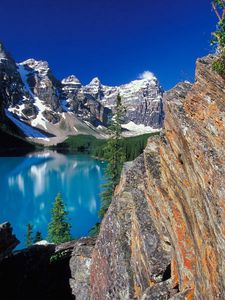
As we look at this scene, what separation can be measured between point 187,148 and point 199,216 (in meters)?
2.43

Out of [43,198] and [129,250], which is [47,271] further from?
[43,198]

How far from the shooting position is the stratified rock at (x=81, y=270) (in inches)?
740

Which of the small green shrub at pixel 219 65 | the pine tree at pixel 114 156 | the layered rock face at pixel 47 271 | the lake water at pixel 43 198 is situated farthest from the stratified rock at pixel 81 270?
the lake water at pixel 43 198

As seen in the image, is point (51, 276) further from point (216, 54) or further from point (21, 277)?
point (216, 54)

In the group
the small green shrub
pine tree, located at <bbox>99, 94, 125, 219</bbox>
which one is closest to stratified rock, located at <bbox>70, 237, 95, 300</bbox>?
the small green shrub

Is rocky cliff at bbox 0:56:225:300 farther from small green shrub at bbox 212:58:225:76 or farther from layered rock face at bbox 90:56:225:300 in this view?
small green shrub at bbox 212:58:225:76

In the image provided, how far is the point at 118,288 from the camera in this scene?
1423cm

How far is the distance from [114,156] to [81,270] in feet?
59.4

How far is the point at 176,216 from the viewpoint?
1195 centimetres

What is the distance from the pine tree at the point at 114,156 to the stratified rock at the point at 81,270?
1411 cm

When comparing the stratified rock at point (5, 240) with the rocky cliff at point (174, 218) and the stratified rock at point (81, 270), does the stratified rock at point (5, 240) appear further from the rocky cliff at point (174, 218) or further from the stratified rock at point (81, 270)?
the rocky cliff at point (174, 218)

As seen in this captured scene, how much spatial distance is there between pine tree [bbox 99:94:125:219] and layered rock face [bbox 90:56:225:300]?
695 inches

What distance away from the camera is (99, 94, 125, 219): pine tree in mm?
35469

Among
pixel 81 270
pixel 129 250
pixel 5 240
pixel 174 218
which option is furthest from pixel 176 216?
pixel 5 240
